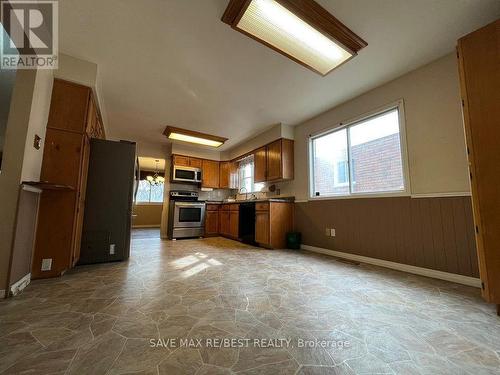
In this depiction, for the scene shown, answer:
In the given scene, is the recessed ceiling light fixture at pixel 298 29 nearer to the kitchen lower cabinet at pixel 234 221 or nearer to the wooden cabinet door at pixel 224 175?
the kitchen lower cabinet at pixel 234 221

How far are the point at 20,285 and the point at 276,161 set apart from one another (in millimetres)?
3989

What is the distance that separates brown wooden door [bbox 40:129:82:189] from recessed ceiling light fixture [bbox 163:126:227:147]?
2344 millimetres

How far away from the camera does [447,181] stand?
2332mm

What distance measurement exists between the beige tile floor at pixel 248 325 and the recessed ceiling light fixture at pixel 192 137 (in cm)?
332

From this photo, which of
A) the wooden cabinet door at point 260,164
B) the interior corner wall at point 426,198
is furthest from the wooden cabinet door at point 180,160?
the interior corner wall at point 426,198

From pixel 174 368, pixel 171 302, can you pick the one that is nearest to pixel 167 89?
pixel 171 302

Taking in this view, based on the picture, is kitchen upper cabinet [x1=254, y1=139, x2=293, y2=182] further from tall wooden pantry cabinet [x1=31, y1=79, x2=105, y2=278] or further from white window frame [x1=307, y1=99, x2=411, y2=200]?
tall wooden pantry cabinet [x1=31, y1=79, x2=105, y2=278]

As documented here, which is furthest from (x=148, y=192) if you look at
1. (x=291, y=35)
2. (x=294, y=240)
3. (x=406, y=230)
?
(x=406, y=230)

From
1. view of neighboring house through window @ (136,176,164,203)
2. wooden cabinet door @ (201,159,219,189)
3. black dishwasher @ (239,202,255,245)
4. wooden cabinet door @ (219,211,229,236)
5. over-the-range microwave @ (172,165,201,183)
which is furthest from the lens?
view of neighboring house through window @ (136,176,164,203)

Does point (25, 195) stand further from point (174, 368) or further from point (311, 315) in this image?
point (311, 315)

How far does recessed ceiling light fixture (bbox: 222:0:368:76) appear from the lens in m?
1.78

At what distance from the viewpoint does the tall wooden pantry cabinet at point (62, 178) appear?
2.22m

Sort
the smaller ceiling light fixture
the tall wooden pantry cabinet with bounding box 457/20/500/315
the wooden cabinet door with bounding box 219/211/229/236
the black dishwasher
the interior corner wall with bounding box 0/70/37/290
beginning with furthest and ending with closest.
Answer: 1. the smaller ceiling light fixture
2. the wooden cabinet door with bounding box 219/211/229/236
3. the black dishwasher
4. the interior corner wall with bounding box 0/70/37/290
5. the tall wooden pantry cabinet with bounding box 457/20/500/315

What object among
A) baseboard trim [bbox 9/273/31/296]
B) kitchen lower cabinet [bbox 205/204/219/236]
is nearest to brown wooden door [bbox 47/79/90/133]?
baseboard trim [bbox 9/273/31/296]
